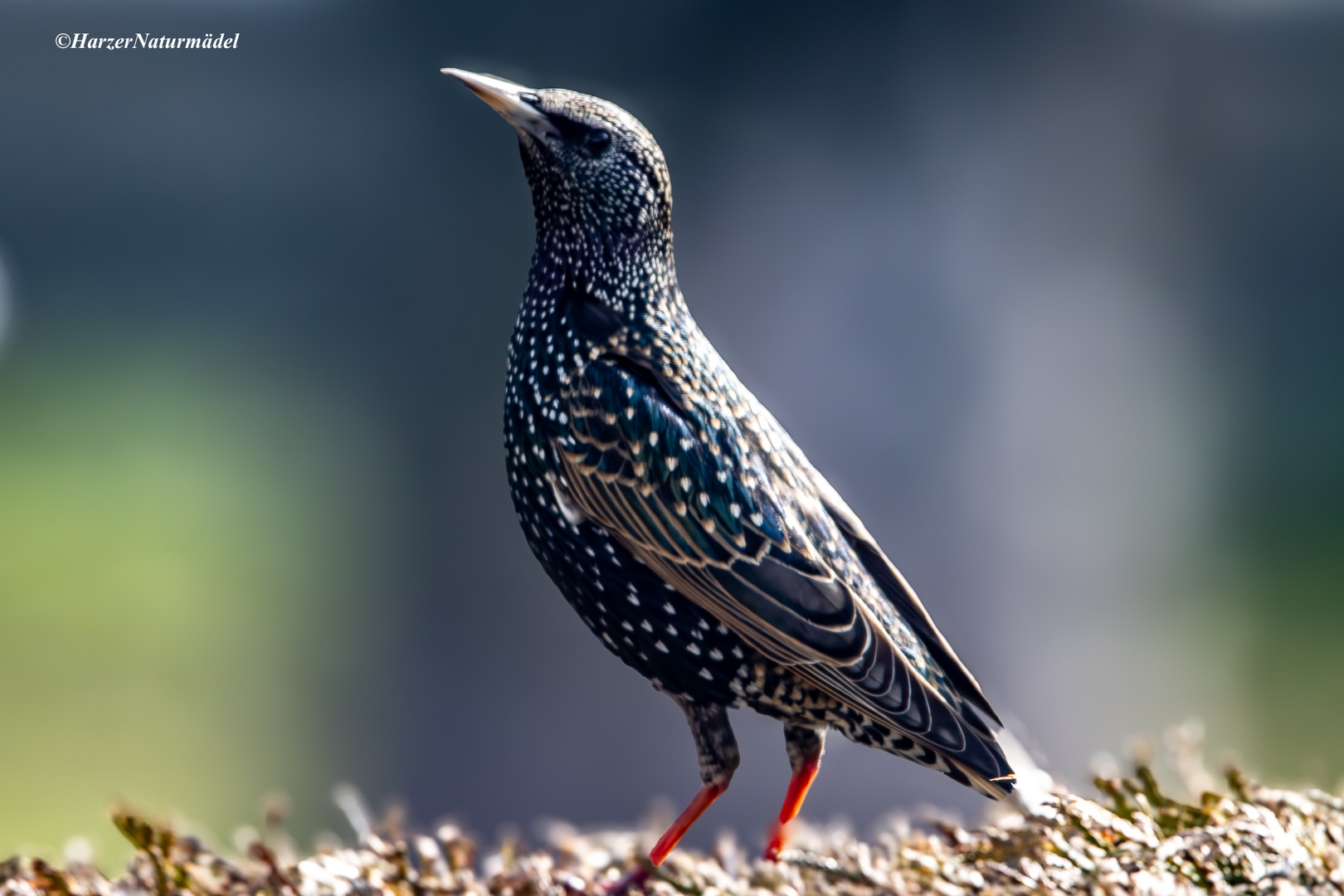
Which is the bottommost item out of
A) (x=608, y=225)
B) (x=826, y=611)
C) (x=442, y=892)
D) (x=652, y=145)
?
(x=442, y=892)

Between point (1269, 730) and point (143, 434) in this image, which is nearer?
point (1269, 730)

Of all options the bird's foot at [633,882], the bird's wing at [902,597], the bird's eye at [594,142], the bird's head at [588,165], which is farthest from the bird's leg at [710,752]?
the bird's eye at [594,142]

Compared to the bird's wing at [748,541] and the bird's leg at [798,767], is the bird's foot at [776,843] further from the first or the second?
the bird's wing at [748,541]

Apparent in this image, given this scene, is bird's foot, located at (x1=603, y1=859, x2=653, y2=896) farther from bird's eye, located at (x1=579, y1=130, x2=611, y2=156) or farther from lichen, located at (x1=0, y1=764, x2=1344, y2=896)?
bird's eye, located at (x1=579, y1=130, x2=611, y2=156)

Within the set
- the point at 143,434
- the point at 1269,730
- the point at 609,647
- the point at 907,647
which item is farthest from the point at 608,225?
the point at 143,434

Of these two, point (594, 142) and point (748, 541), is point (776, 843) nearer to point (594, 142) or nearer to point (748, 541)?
point (748, 541)

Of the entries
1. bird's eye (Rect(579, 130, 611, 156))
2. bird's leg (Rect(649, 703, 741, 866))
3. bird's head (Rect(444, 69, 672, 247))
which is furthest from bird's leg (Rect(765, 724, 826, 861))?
bird's eye (Rect(579, 130, 611, 156))

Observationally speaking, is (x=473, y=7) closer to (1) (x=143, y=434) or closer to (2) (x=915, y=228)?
(2) (x=915, y=228)

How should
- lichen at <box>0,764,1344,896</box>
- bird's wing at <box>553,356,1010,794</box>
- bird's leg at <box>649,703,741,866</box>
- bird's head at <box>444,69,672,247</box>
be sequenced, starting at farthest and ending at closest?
bird's head at <box>444,69,672,247</box>, bird's leg at <box>649,703,741,866</box>, bird's wing at <box>553,356,1010,794</box>, lichen at <box>0,764,1344,896</box>
